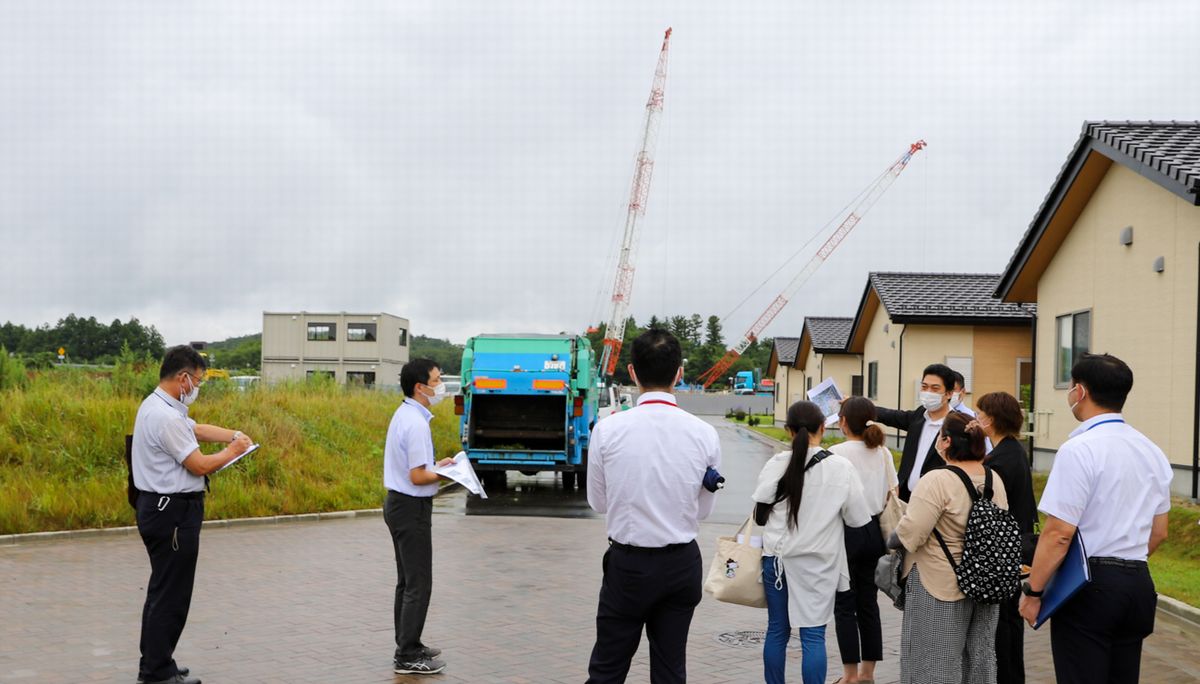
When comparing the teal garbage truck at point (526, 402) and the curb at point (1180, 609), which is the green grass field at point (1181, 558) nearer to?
the curb at point (1180, 609)

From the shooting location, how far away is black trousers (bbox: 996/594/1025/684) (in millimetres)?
5426

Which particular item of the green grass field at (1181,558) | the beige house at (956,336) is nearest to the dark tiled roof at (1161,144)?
the green grass field at (1181,558)

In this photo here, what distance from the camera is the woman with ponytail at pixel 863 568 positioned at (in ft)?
20.2

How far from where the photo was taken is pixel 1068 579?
13.4 ft

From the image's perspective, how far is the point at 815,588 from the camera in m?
5.42

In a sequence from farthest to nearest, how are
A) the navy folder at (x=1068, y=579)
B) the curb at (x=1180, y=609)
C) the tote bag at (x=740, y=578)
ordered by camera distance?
1. the curb at (x=1180, y=609)
2. the tote bag at (x=740, y=578)
3. the navy folder at (x=1068, y=579)

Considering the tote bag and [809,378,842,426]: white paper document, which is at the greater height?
[809,378,842,426]: white paper document

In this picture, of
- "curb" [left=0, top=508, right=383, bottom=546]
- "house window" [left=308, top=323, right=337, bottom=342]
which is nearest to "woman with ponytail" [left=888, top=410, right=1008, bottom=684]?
"curb" [left=0, top=508, right=383, bottom=546]

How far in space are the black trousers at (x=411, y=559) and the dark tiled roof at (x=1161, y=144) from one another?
9897 mm

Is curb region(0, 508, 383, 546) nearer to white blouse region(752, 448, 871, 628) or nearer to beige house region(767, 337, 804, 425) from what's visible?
white blouse region(752, 448, 871, 628)

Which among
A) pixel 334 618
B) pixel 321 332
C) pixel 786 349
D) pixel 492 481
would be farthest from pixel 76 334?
pixel 334 618

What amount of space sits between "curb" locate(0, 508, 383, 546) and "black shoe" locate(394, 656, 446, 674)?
7.30m

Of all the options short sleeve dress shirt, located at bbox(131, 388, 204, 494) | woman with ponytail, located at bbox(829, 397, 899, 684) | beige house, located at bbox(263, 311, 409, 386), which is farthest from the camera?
beige house, located at bbox(263, 311, 409, 386)

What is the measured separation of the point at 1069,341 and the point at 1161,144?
4.43 meters
